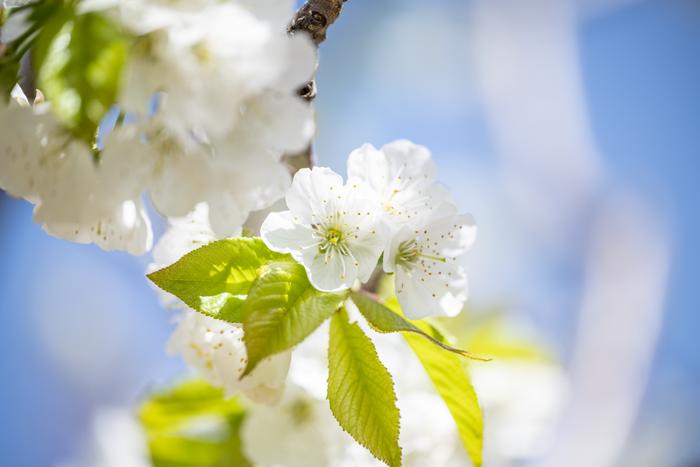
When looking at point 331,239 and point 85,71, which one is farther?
point 331,239

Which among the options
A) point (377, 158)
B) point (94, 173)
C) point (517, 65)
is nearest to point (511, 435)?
point (377, 158)

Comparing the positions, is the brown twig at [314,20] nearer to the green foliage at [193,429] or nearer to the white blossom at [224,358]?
the white blossom at [224,358]

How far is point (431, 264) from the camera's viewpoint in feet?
2.00

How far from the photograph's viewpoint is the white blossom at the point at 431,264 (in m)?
0.58

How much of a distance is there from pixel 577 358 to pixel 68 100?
204 cm

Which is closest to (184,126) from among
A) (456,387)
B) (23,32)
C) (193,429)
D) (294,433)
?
(23,32)

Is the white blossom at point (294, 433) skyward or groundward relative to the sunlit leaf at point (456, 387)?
groundward

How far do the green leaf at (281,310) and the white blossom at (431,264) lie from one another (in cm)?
7

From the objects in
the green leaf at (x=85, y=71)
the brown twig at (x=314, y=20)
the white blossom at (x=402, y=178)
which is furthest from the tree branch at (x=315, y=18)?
the green leaf at (x=85, y=71)

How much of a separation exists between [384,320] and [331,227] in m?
0.10

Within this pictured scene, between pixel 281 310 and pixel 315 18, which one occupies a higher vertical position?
pixel 315 18

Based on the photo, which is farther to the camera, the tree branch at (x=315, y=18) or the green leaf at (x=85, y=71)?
the tree branch at (x=315, y=18)

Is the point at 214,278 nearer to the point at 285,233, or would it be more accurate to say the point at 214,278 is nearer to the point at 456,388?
the point at 285,233

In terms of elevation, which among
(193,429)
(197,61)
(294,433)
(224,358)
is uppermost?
(197,61)
